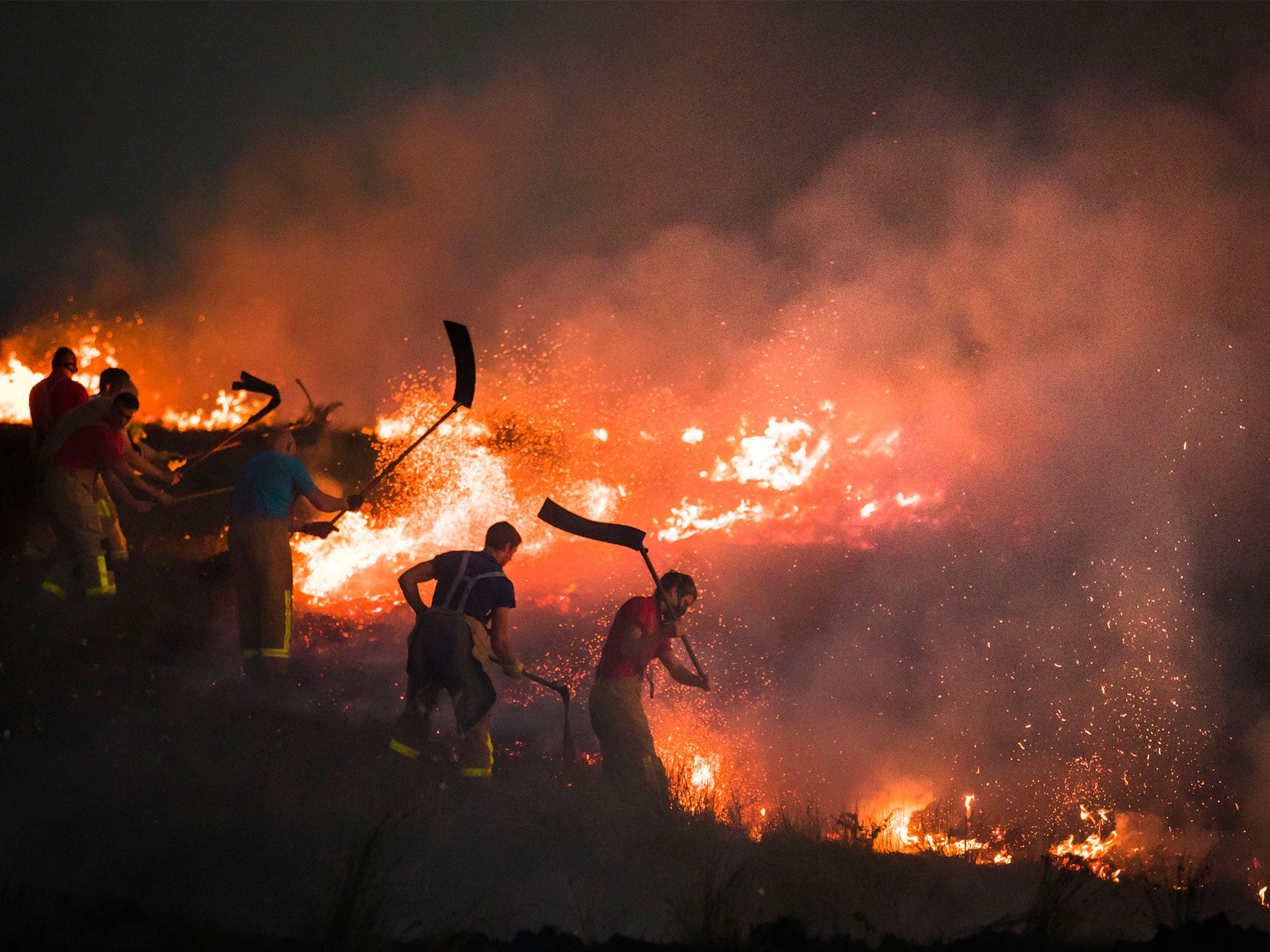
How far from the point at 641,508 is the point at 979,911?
847 cm

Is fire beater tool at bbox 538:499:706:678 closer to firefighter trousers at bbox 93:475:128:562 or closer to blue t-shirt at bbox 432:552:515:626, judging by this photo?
blue t-shirt at bbox 432:552:515:626

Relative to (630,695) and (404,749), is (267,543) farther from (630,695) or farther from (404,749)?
(630,695)

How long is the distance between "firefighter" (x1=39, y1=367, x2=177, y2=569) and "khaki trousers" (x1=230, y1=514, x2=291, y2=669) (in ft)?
3.91

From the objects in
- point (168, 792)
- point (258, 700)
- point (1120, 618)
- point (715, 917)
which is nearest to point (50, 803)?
point (168, 792)

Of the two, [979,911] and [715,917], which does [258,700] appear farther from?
[979,911]

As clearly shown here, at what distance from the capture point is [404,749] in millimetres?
6348

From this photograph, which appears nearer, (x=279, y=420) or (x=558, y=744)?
(x=558, y=744)

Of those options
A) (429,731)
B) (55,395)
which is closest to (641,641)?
(429,731)

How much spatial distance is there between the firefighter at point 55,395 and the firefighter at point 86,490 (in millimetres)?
618

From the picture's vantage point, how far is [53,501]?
7.46 metres

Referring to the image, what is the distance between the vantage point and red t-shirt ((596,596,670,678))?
6.77 metres

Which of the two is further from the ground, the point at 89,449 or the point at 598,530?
the point at 89,449

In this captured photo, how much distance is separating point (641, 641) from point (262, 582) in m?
2.70

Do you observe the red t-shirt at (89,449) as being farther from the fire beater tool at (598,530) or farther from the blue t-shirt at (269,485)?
the fire beater tool at (598,530)
